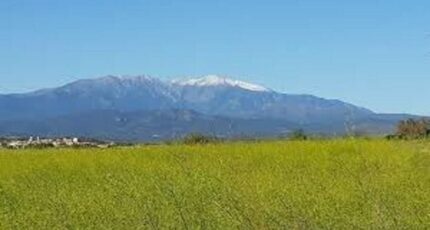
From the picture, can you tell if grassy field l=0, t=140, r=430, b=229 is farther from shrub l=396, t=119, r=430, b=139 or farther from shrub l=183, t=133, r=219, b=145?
shrub l=183, t=133, r=219, b=145

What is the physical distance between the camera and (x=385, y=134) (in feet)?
122

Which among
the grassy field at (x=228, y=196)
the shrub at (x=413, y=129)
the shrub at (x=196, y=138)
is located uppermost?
the shrub at (x=413, y=129)

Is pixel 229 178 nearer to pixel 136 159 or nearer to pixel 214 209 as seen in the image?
pixel 214 209

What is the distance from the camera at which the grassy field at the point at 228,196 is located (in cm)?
1192

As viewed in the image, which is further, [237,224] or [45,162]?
[45,162]

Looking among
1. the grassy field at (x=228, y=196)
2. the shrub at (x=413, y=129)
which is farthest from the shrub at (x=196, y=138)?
the grassy field at (x=228, y=196)

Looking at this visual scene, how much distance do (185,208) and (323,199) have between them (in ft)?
6.74

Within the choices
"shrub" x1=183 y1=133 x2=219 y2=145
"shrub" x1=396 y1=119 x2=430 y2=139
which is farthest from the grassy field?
"shrub" x1=183 y1=133 x2=219 y2=145

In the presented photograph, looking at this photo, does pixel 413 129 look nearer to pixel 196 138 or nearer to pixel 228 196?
pixel 196 138

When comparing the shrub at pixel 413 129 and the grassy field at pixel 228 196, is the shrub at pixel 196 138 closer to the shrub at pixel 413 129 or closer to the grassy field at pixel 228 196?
the shrub at pixel 413 129

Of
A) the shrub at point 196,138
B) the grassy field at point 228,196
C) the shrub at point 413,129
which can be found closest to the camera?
the grassy field at point 228,196

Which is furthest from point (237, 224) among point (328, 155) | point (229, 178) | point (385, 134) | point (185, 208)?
point (385, 134)

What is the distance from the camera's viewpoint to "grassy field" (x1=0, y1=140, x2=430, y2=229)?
39.1 ft

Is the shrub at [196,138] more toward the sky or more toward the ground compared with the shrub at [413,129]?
more toward the ground
